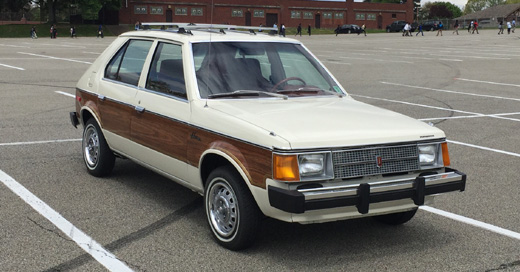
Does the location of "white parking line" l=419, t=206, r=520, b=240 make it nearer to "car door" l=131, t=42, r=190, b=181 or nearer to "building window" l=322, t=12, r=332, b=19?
"car door" l=131, t=42, r=190, b=181

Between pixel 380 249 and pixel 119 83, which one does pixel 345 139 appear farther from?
pixel 119 83

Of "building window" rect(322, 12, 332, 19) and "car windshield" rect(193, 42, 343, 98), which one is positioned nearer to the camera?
"car windshield" rect(193, 42, 343, 98)

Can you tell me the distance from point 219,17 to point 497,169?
90.7m

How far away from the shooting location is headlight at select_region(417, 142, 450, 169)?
16.6ft

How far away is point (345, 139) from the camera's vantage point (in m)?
4.73

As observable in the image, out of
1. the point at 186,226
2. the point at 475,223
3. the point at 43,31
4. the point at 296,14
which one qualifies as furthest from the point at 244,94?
the point at 296,14

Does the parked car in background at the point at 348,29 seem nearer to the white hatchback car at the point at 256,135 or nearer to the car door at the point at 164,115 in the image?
the white hatchback car at the point at 256,135

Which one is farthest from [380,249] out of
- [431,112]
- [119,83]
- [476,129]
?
[431,112]

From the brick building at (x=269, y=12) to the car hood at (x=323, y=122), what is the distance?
7845cm

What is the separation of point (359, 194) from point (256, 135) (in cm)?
84

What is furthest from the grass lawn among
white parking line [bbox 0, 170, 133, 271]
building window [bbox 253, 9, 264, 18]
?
white parking line [bbox 0, 170, 133, 271]

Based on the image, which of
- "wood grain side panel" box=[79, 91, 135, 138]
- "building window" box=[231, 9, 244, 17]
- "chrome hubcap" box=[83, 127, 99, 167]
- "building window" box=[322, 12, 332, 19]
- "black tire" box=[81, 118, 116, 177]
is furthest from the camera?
"building window" box=[322, 12, 332, 19]

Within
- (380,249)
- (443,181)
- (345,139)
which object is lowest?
(380,249)

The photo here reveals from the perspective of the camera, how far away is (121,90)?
670cm
